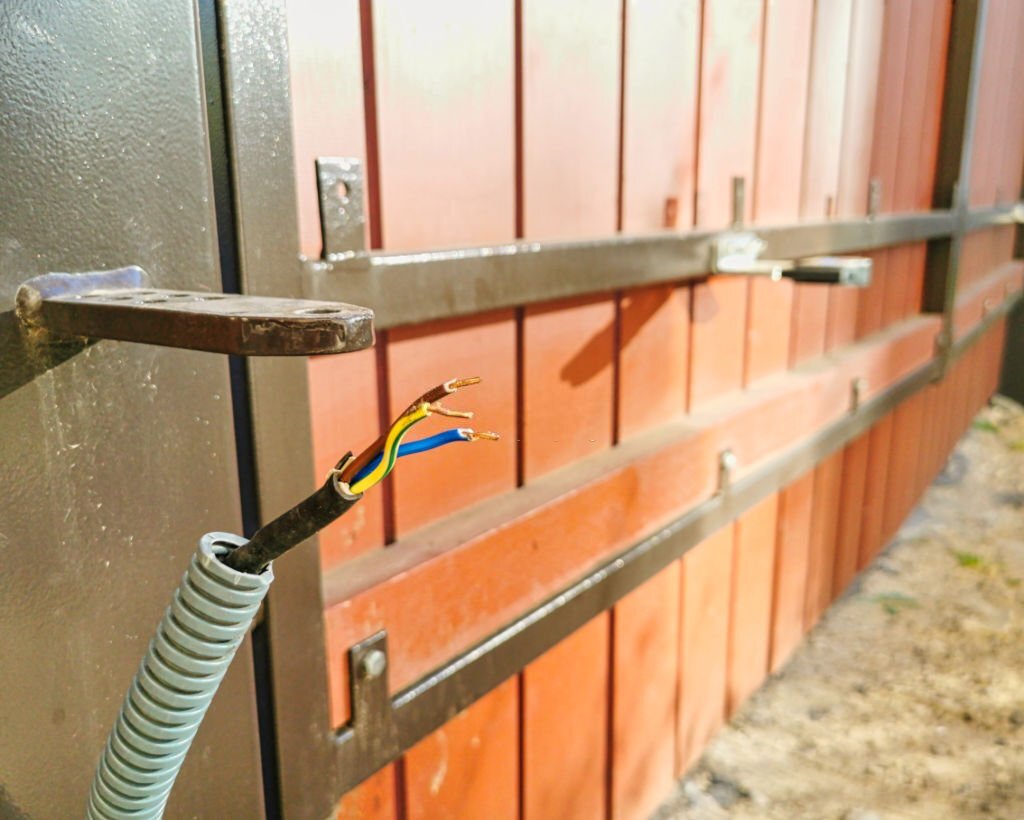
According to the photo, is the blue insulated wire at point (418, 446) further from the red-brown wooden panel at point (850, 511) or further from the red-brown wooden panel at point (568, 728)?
the red-brown wooden panel at point (850, 511)

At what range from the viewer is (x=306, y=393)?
0.87m

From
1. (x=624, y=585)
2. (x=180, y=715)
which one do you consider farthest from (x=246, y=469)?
(x=624, y=585)

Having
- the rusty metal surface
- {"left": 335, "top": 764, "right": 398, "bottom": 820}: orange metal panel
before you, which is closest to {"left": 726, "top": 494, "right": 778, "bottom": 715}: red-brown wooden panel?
{"left": 335, "top": 764, "right": 398, "bottom": 820}: orange metal panel

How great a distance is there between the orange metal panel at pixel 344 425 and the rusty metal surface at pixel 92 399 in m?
0.19

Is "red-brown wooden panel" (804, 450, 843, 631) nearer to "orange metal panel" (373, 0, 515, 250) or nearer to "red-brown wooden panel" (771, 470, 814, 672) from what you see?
"red-brown wooden panel" (771, 470, 814, 672)

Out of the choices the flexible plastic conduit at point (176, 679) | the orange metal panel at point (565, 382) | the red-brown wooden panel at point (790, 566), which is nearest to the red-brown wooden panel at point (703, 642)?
the red-brown wooden panel at point (790, 566)

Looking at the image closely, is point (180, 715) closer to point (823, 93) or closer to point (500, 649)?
point (500, 649)

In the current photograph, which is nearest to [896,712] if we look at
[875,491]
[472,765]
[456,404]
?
[875,491]

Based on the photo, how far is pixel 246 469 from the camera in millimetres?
833

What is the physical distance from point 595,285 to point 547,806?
33.3 inches

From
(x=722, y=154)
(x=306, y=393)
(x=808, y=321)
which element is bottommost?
(x=808, y=321)

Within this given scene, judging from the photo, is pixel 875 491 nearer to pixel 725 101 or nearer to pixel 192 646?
pixel 725 101

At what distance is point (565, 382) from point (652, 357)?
0.27m

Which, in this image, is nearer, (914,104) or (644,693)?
(644,693)
